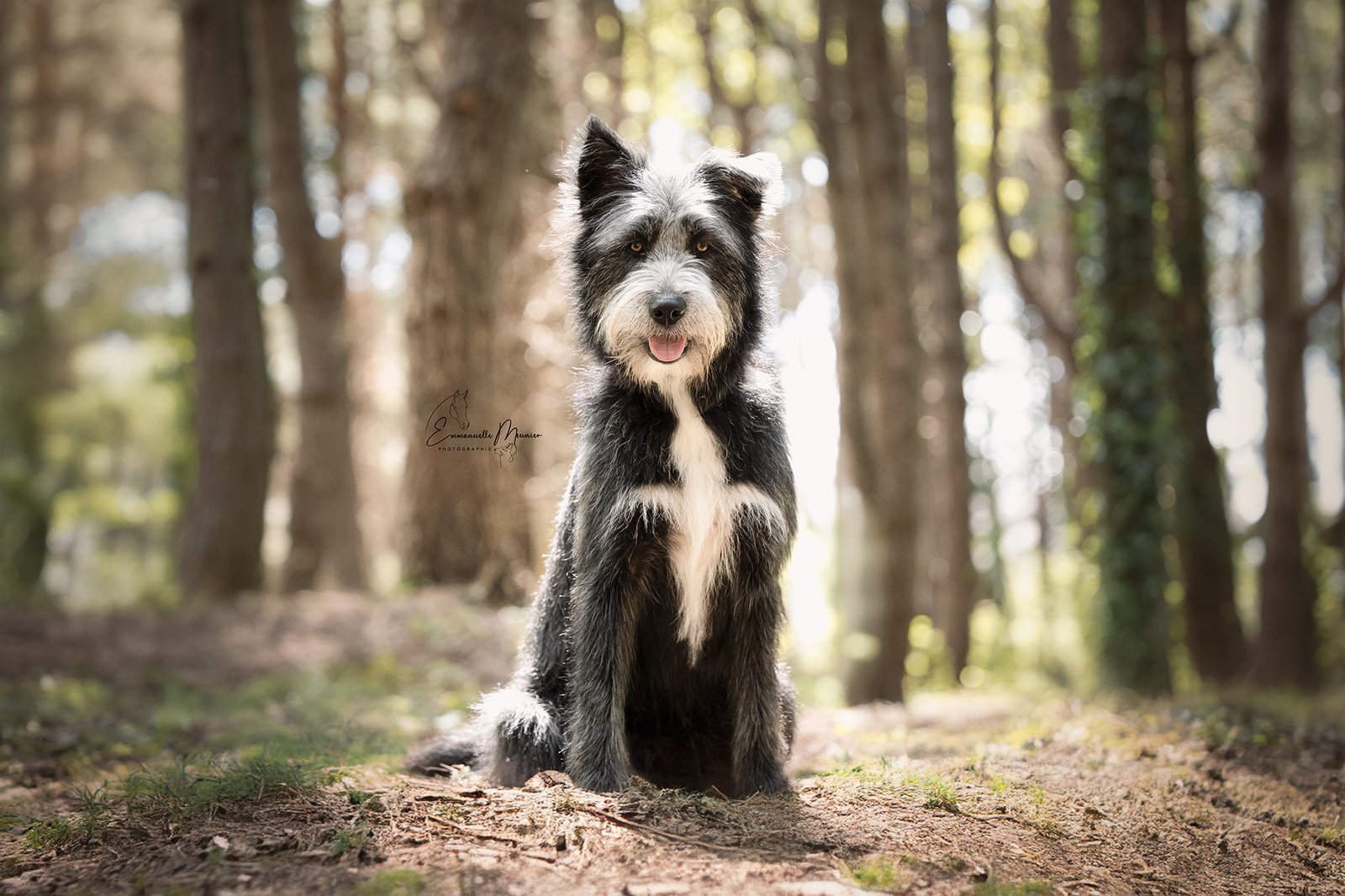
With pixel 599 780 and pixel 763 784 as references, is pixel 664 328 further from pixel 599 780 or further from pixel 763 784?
pixel 763 784

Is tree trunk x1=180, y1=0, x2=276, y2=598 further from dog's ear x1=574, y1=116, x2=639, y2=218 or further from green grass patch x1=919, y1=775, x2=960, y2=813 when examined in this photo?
green grass patch x1=919, y1=775, x2=960, y2=813

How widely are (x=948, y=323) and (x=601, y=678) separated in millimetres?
8642

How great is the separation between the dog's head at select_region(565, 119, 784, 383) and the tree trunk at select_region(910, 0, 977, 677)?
7.64m

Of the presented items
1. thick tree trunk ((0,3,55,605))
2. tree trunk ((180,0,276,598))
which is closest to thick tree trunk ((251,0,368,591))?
tree trunk ((180,0,276,598))

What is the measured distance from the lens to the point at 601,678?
399 centimetres

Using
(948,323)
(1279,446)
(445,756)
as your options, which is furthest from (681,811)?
(1279,446)

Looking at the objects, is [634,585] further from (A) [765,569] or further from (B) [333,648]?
(B) [333,648]

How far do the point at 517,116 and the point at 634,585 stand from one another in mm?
6756

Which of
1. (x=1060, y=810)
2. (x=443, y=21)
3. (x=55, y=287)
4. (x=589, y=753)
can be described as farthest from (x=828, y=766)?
(x=55, y=287)

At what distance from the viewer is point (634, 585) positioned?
13.3 feet

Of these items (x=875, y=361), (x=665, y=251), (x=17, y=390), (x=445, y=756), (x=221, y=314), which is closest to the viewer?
(x=665, y=251)

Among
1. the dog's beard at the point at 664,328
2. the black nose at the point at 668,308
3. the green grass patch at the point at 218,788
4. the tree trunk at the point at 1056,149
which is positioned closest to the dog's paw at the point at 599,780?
the green grass patch at the point at 218,788

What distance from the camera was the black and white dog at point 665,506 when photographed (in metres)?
3.97

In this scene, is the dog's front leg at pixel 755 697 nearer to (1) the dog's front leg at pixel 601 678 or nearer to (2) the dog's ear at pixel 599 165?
(1) the dog's front leg at pixel 601 678
